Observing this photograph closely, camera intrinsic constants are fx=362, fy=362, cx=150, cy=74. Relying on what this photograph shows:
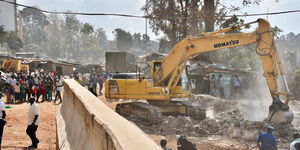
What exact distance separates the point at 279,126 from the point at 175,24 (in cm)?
2849

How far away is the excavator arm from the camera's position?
12.2m

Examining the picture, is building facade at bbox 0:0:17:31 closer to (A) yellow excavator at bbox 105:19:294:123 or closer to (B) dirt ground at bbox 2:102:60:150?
(B) dirt ground at bbox 2:102:60:150

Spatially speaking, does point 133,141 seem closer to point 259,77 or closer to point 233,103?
point 233,103

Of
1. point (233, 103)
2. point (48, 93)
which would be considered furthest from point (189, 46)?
point (48, 93)

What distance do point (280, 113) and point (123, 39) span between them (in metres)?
112

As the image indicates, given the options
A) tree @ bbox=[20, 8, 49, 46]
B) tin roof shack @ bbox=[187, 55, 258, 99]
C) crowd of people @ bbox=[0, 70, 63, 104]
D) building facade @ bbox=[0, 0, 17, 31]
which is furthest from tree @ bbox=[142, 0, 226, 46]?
tree @ bbox=[20, 8, 49, 46]

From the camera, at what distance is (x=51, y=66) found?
148ft

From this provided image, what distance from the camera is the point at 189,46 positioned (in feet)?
45.8

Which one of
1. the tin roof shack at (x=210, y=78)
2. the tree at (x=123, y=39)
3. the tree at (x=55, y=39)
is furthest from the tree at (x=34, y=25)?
the tin roof shack at (x=210, y=78)

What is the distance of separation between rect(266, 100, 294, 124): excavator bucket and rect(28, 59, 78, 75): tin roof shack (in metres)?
32.6

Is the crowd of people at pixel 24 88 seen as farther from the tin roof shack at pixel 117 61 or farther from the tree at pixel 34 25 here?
the tree at pixel 34 25

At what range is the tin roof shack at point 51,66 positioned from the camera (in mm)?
42406

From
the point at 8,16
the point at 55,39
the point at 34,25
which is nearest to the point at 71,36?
the point at 55,39

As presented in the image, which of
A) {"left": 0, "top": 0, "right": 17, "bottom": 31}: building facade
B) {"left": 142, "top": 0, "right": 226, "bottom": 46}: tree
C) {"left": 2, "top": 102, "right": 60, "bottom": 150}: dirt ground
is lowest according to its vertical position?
{"left": 2, "top": 102, "right": 60, "bottom": 150}: dirt ground
